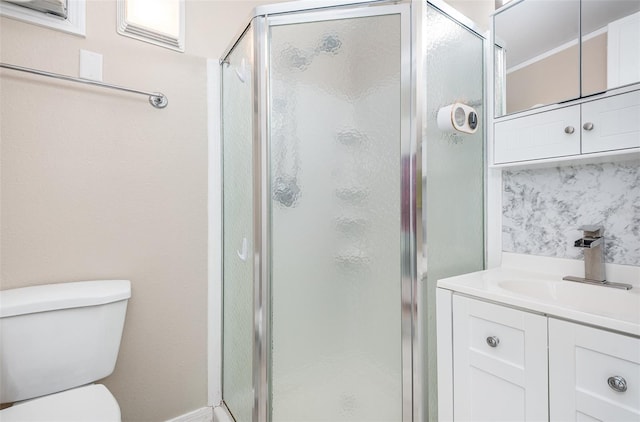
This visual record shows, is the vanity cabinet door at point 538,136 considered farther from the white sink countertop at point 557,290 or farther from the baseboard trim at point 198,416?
the baseboard trim at point 198,416

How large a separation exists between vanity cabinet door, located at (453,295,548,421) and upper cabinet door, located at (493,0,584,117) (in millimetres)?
777

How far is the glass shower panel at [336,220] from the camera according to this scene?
3.51 ft

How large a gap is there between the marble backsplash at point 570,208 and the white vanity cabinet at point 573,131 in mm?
124

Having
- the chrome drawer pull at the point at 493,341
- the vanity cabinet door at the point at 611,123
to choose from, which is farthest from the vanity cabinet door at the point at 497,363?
the vanity cabinet door at the point at 611,123

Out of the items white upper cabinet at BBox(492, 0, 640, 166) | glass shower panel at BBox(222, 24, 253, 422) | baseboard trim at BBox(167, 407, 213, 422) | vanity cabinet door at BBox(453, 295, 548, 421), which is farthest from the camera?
baseboard trim at BBox(167, 407, 213, 422)

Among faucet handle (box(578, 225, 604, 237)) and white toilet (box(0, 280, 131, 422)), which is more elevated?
faucet handle (box(578, 225, 604, 237))

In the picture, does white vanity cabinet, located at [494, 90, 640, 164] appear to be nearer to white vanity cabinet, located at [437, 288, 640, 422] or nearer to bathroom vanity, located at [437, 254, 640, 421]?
bathroom vanity, located at [437, 254, 640, 421]

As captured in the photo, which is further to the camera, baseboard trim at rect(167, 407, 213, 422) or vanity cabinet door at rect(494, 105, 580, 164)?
baseboard trim at rect(167, 407, 213, 422)

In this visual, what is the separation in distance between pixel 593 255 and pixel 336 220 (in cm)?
86

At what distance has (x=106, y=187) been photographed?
51.2 inches

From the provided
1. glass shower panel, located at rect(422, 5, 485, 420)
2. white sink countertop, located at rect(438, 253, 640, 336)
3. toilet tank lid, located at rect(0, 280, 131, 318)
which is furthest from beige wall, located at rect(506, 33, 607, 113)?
toilet tank lid, located at rect(0, 280, 131, 318)

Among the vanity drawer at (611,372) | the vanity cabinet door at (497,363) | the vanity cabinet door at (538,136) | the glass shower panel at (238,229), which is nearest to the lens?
the vanity drawer at (611,372)

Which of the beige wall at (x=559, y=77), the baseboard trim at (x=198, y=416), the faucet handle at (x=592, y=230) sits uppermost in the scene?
the beige wall at (x=559, y=77)

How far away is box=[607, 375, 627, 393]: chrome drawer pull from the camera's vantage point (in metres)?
0.71
